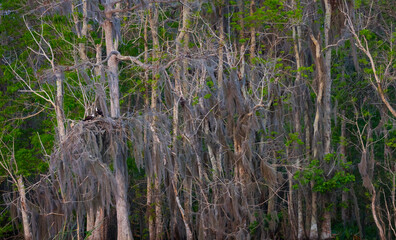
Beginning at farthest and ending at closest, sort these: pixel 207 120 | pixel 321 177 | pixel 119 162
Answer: pixel 321 177 → pixel 207 120 → pixel 119 162

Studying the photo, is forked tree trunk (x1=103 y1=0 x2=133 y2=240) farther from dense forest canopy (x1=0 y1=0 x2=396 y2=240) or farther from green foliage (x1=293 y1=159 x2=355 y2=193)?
green foliage (x1=293 y1=159 x2=355 y2=193)

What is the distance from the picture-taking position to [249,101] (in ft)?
44.3

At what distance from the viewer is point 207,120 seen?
14188mm

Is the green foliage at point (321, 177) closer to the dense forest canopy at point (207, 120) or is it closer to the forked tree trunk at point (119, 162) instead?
the dense forest canopy at point (207, 120)

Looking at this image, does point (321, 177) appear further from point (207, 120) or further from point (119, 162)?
point (119, 162)

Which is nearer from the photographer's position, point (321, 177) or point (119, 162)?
point (119, 162)

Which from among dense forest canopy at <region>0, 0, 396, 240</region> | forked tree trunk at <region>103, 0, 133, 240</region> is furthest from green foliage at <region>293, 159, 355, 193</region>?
forked tree trunk at <region>103, 0, 133, 240</region>

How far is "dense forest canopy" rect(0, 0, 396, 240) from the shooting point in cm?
1286

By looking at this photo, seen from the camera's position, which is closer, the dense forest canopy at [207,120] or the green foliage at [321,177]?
the dense forest canopy at [207,120]

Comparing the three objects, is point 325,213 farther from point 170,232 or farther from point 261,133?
point 170,232

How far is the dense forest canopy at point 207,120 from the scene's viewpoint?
12.9 metres

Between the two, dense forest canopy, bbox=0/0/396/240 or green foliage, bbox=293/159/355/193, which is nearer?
Answer: dense forest canopy, bbox=0/0/396/240

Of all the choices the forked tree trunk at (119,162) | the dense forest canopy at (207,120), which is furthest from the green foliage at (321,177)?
the forked tree trunk at (119,162)

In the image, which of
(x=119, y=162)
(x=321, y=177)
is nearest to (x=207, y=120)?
(x=119, y=162)
